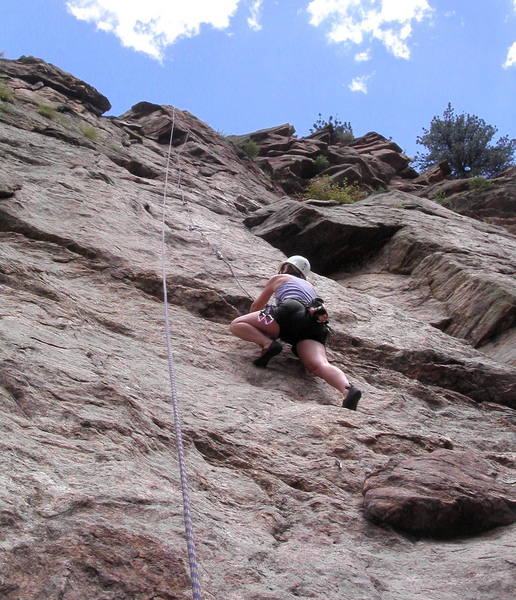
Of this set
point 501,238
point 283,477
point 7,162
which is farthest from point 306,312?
point 501,238

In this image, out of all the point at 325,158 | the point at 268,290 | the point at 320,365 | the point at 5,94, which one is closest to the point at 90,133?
the point at 5,94

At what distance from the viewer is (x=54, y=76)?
16.9m

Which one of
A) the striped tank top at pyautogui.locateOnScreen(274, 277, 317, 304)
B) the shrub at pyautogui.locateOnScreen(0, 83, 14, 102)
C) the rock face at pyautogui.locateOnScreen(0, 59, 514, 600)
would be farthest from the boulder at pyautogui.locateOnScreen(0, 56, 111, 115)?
the striped tank top at pyautogui.locateOnScreen(274, 277, 317, 304)

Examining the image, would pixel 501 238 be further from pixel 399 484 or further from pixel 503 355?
pixel 399 484

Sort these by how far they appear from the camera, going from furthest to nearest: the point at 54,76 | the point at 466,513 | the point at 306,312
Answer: the point at 54,76
the point at 306,312
the point at 466,513

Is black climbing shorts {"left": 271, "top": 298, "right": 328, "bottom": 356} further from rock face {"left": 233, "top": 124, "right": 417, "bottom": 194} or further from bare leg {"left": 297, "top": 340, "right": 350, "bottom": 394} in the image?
rock face {"left": 233, "top": 124, "right": 417, "bottom": 194}

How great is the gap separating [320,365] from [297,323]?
0.44m

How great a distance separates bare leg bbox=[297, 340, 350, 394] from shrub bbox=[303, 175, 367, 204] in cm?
1100

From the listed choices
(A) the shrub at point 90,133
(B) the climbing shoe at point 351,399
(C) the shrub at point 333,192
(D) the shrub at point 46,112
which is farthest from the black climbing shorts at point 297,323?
(C) the shrub at point 333,192

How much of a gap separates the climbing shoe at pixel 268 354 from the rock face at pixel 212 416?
0.08 m

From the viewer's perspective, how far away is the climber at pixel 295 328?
558cm

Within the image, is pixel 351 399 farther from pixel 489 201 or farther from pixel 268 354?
pixel 489 201

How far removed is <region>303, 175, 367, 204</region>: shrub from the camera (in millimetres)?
16578

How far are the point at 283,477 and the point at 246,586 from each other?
124 centimetres
